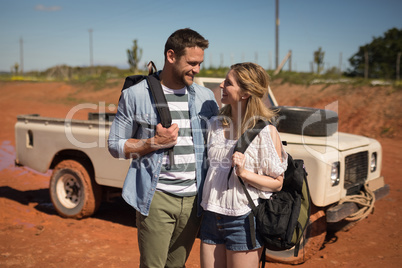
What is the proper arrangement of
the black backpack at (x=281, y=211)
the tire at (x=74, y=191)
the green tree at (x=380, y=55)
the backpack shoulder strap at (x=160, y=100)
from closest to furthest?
1. the black backpack at (x=281, y=211)
2. the backpack shoulder strap at (x=160, y=100)
3. the tire at (x=74, y=191)
4. the green tree at (x=380, y=55)

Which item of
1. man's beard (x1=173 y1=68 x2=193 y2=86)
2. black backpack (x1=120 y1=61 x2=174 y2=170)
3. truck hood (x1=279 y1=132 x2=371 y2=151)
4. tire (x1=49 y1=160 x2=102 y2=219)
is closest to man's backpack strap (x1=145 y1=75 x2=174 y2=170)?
black backpack (x1=120 y1=61 x2=174 y2=170)

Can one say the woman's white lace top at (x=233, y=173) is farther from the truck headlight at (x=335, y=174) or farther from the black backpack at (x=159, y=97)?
the truck headlight at (x=335, y=174)

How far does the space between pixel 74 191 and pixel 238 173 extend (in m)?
3.78

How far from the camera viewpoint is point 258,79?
2361 millimetres

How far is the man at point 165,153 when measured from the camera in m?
2.41

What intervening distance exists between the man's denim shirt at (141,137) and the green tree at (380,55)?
26.9m

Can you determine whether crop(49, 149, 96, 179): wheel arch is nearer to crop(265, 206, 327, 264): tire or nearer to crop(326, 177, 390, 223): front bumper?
Answer: crop(265, 206, 327, 264): tire

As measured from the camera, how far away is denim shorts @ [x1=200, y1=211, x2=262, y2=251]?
2.29 meters

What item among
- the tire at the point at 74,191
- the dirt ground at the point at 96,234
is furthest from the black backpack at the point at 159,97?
the tire at the point at 74,191

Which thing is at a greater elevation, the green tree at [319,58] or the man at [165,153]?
the green tree at [319,58]

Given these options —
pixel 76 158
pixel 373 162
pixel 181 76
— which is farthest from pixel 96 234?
pixel 373 162

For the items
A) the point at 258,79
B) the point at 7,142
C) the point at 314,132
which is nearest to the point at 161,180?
the point at 258,79

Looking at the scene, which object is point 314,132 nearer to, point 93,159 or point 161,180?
point 161,180

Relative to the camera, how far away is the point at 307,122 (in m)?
4.30
